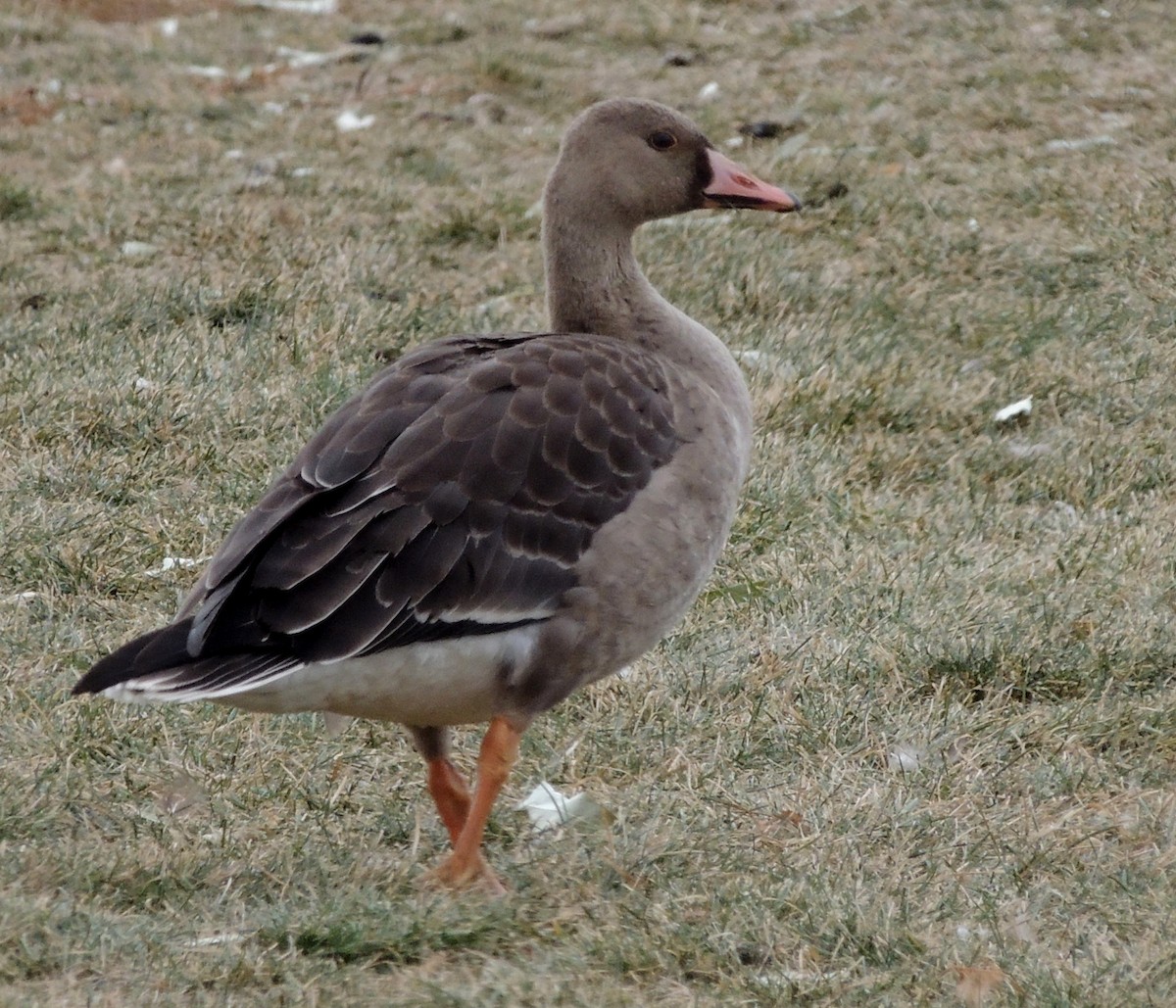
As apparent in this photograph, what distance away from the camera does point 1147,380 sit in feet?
21.5

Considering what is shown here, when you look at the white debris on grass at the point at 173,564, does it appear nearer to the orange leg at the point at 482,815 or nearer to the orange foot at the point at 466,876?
the orange leg at the point at 482,815

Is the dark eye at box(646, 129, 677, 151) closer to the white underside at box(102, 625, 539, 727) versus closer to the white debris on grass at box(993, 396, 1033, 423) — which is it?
the white underside at box(102, 625, 539, 727)

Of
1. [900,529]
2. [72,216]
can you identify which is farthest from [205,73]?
[900,529]

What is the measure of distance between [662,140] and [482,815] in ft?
6.09

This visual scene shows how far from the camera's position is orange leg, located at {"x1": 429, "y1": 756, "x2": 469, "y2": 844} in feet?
12.4

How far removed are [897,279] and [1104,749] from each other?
351 centimetres

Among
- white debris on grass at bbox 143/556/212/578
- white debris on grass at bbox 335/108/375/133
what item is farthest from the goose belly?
white debris on grass at bbox 335/108/375/133

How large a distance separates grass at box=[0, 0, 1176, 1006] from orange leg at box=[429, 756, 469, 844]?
125 millimetres

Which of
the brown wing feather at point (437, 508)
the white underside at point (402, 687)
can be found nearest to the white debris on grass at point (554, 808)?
the white underside at point (402, 687)

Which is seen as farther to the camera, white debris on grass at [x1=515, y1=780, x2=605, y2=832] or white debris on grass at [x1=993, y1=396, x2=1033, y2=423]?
white debris on grass at [x1=993, y1=396, x2=1033, y2=423]

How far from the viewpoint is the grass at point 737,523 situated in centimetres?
331

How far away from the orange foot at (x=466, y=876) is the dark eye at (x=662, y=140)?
75.7 inches

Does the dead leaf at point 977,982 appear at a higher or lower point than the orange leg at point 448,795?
higher

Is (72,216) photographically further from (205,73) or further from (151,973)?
(151,973)
